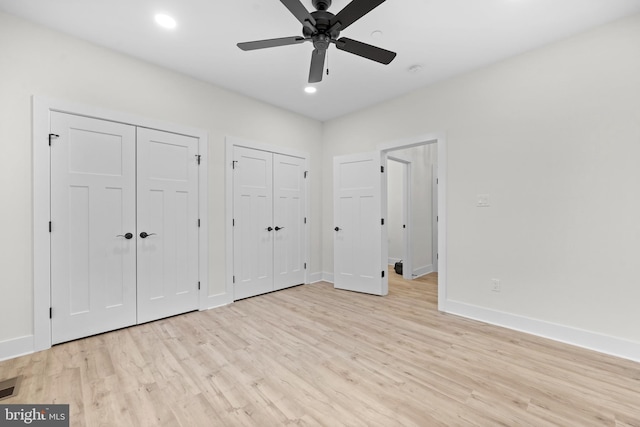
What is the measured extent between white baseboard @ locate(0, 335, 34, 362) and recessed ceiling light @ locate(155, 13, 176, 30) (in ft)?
9.55

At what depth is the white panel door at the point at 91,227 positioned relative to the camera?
98.7 inches

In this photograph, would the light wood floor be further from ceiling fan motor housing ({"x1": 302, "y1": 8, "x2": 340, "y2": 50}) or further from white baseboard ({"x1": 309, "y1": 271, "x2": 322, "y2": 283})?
ceiling fan motor housing ({"x1": 302, "y1": 8, "x2": 340, "y2": 50})

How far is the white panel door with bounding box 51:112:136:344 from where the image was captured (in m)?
2.51

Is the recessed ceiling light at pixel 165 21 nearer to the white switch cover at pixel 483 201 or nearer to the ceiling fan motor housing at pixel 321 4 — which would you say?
the ceiling fan motor housing at pixel 321 4

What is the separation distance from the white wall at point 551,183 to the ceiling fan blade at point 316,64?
6.11ft

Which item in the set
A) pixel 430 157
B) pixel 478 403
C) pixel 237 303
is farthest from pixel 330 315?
pixel 430 157

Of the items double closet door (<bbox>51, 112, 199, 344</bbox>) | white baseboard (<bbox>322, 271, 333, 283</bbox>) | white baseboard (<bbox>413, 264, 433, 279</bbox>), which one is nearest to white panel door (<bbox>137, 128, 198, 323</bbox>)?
double closet door (<bbox>51, 112, 199, 344</bbox>)

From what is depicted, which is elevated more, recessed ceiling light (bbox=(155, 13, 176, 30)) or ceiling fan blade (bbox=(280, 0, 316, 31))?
recessed ceiling light (bbox=(155, 13, 176, 30))

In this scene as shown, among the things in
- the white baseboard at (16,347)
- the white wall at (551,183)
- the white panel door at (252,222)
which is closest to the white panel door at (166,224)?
the white panel door at (252,222)

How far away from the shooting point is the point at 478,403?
173 cm

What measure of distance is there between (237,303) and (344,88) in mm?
3184

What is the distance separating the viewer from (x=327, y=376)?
2035 mm

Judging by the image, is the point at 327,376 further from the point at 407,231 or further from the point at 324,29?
the point at 407,231

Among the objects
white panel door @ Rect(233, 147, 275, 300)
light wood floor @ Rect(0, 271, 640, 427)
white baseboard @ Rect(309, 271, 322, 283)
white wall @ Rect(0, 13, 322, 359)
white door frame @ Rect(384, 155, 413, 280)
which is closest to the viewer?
light wood floor @ Rect(0, 271, 640, 427)
